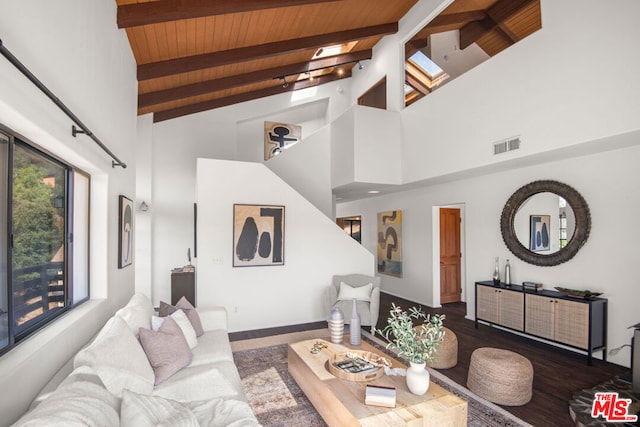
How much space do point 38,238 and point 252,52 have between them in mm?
4020

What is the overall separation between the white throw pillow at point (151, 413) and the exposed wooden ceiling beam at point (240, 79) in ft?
17.4

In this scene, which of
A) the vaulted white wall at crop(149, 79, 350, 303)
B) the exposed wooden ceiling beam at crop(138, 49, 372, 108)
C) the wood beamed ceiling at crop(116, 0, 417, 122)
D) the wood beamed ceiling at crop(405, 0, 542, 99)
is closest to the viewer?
Result: the wood beamed ceiling at crop(116, 0, 417, 122)

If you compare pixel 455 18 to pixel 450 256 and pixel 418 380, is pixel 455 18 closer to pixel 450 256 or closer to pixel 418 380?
pixel 450 256

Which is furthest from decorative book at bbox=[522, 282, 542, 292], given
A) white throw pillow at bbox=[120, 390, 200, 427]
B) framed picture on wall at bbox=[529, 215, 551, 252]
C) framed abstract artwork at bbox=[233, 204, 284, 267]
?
white throw pillow at bbox=[120, 390, 200, 427]

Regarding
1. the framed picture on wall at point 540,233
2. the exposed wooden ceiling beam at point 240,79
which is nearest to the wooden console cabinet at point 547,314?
the framed picture on wall at point 540,233

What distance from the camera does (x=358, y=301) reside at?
486 centimetres

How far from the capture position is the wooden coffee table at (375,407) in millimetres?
1952

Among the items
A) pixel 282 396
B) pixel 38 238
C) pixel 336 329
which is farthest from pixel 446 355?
pixel 38 238

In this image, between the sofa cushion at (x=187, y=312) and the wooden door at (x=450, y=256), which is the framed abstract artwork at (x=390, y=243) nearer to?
the wooden door at (x=450, y=256)

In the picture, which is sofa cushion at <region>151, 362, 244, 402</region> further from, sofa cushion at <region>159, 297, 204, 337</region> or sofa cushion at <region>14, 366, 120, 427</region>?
sofa cushion at <region>159, 297, 204, 337</region>

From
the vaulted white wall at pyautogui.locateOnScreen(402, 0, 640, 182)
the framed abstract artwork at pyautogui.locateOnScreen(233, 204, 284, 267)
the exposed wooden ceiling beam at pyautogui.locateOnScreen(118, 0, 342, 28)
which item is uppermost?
the exposed wooden ceiling beam at pyautogui.locateOnScreen(118, 0, 342, 28)

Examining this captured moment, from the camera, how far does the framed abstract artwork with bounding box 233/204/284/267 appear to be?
498cm

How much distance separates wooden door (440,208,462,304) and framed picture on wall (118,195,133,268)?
5264 millimetres

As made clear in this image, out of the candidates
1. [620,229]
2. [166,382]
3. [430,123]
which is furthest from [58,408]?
[430,123]
